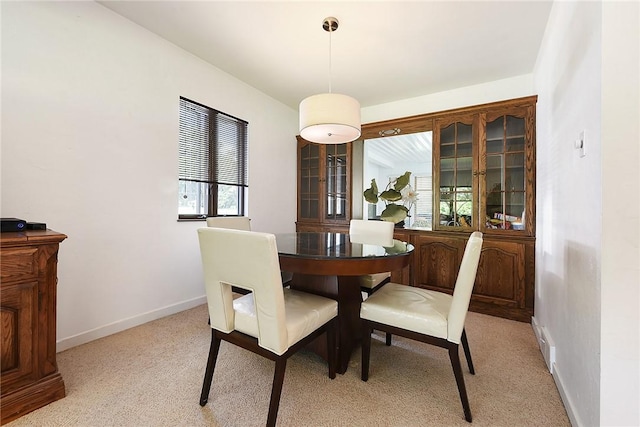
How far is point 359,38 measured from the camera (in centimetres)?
232

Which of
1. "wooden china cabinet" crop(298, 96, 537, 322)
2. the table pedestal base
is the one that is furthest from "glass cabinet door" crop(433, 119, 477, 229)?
the table pedestal base

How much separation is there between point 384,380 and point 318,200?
2.67 meters

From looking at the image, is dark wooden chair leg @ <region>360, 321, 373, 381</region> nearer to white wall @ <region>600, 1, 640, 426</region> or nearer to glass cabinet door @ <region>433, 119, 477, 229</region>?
white wall @ <region>600, 1, 640, 426</region>

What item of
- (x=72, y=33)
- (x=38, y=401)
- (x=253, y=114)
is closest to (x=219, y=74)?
(x=253, y=114)

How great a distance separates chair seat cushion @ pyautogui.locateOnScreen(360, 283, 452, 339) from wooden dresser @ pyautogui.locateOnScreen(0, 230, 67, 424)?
5.57 ft

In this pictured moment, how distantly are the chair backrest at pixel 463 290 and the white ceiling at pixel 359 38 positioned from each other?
1.79 metres

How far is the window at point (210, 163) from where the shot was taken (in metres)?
2.71

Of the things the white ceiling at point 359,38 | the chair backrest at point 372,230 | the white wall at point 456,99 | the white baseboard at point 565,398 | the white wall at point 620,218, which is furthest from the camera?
the white wall at point 456,99

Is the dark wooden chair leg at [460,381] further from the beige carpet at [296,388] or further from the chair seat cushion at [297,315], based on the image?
the chair seat cushion at [297,315]

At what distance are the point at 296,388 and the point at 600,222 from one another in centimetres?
164

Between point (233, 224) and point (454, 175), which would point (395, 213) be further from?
point (233, 224)

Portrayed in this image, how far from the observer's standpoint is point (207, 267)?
1.33 meters

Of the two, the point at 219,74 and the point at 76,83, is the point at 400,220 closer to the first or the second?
the point at 219,74

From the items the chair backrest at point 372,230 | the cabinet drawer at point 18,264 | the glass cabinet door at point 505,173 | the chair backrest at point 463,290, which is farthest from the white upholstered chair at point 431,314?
the cabinet drawer at point 18,264
